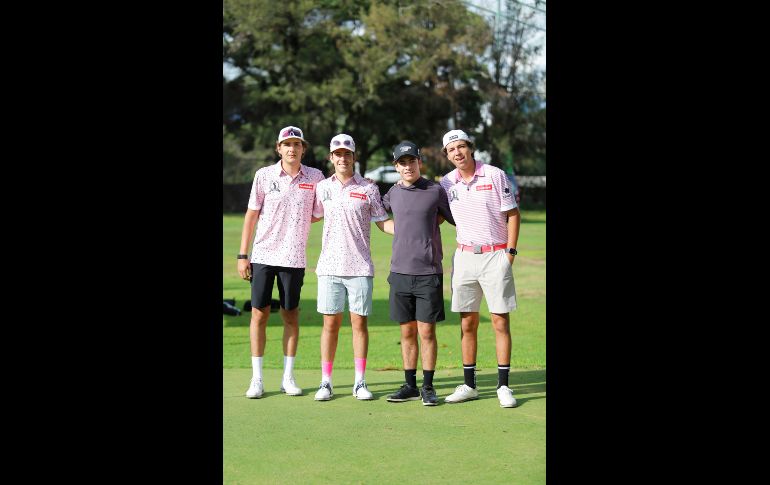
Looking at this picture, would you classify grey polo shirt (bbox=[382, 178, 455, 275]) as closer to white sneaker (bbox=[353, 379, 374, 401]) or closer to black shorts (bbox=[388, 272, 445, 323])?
black shorts (bbox=[388, 272, 445, 323])

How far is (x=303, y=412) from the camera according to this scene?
6035mm

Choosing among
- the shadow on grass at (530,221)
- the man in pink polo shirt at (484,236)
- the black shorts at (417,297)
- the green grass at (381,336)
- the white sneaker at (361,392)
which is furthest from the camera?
the shadow on grass at (530,221)

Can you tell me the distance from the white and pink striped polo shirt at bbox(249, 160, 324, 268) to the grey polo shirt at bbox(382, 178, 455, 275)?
0.62 meters

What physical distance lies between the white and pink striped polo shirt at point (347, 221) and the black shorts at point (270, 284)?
8.5 inches

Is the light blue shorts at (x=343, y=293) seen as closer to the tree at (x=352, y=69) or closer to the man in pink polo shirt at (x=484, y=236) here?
the man in pink polo shirt at (x=484, y=236)

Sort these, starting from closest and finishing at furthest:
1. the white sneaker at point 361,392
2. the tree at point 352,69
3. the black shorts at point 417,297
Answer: the black shorts at point 417,297 < the white sneaker at point 361,392 < the tree at point 352,69

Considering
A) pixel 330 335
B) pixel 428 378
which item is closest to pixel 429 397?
pixel 428 378

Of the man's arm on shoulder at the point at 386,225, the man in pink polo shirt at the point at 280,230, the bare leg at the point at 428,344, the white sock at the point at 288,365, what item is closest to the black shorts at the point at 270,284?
the man in pink polo shirt at the point at 280,230

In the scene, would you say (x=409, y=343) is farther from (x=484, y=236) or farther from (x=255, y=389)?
(x=255, y=389)

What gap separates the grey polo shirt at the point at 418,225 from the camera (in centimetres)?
625
